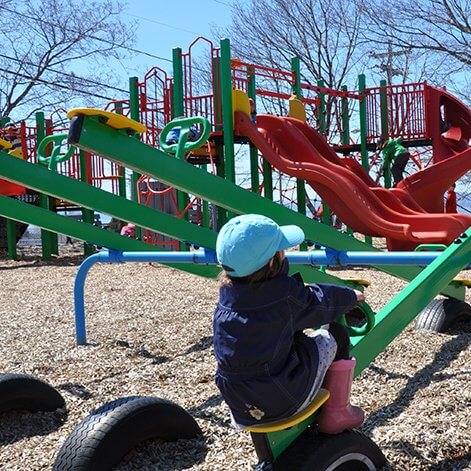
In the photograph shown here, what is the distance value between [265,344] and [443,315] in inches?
108

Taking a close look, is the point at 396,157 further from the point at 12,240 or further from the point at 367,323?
the point at 367,323

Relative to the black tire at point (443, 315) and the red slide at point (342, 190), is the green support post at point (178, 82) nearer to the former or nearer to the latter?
the red slide at point (342, 190)

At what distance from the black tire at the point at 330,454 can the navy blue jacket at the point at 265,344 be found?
0.13 metres

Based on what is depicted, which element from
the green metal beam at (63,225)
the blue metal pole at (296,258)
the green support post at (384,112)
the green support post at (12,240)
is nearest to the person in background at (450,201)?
the green support post at (384,112)

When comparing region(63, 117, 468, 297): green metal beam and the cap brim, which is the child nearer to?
the cap brim

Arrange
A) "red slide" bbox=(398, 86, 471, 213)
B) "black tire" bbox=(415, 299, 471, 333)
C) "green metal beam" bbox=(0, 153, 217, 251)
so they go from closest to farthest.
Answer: "green metal beam" bbox=(0, 153, 217, 251)
"black tire" bbox=(415, 299, 471, 333)
"red slide" bbox=(398, 86, 471, 213)

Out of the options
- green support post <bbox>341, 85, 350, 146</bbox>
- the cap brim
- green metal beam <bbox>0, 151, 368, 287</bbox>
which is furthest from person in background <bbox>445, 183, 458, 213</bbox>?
the cap brim

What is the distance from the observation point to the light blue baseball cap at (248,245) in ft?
5.45

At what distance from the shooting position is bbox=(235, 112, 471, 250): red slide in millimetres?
7102

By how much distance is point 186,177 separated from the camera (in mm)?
3342

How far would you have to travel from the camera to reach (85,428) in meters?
2.00

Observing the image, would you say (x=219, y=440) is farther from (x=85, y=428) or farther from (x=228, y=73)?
(x=228, y=73)

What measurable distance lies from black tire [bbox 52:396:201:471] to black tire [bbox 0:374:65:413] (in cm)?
67

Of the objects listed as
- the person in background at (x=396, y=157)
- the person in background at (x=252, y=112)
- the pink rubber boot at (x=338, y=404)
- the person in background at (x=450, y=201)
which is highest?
the person in background at (x=252, y=112)
